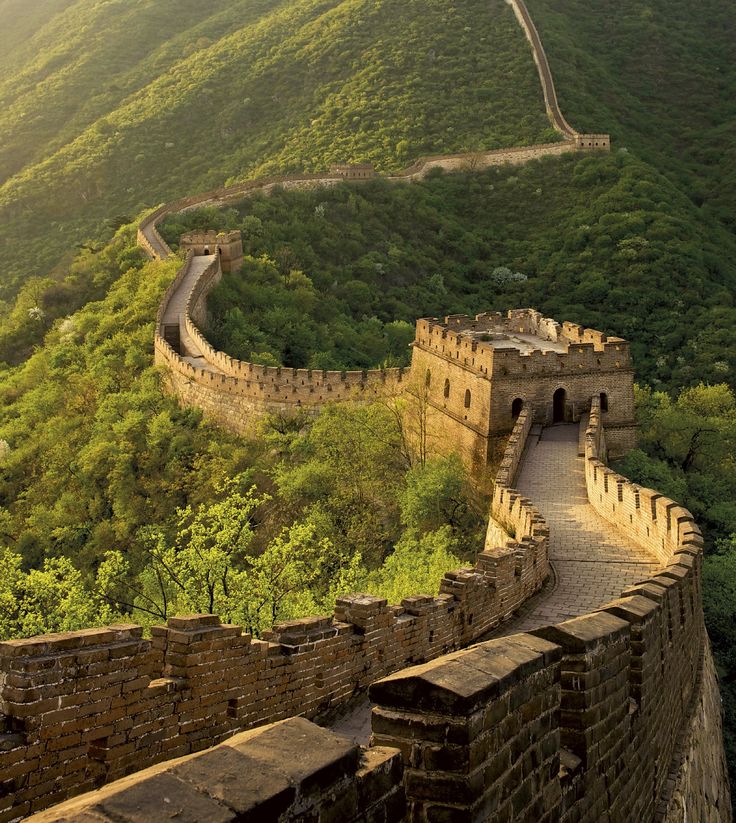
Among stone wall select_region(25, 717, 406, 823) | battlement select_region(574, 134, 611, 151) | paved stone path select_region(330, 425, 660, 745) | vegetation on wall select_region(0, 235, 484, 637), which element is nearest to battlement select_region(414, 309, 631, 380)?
paved stone path select_region(330, 425, 660, 745)

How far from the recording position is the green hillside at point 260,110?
3088 inches

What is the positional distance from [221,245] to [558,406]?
25.5 meters

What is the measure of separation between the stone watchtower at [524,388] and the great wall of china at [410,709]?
10.3m

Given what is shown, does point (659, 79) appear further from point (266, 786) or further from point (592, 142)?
point (266, 786)

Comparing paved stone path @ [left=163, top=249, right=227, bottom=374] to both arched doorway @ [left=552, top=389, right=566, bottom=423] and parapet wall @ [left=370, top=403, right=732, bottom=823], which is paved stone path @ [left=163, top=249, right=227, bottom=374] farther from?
parapet wall @ [left=370, top=403, right=732, bottom=823]

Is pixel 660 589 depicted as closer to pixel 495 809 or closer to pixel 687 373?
pixel 495 809

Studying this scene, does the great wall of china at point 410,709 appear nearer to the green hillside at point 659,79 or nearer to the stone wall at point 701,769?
the stone wall at point 701,769

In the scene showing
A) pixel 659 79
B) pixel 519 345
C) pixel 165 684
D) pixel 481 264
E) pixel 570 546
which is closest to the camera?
pixel 165 684

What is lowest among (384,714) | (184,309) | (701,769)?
(701,769)

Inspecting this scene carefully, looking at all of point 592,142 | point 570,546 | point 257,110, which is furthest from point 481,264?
point 570,546

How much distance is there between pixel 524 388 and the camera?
2578cm

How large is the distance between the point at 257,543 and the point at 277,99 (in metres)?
68.7

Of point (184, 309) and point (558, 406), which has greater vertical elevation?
point (184, 309)

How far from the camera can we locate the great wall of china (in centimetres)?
367
